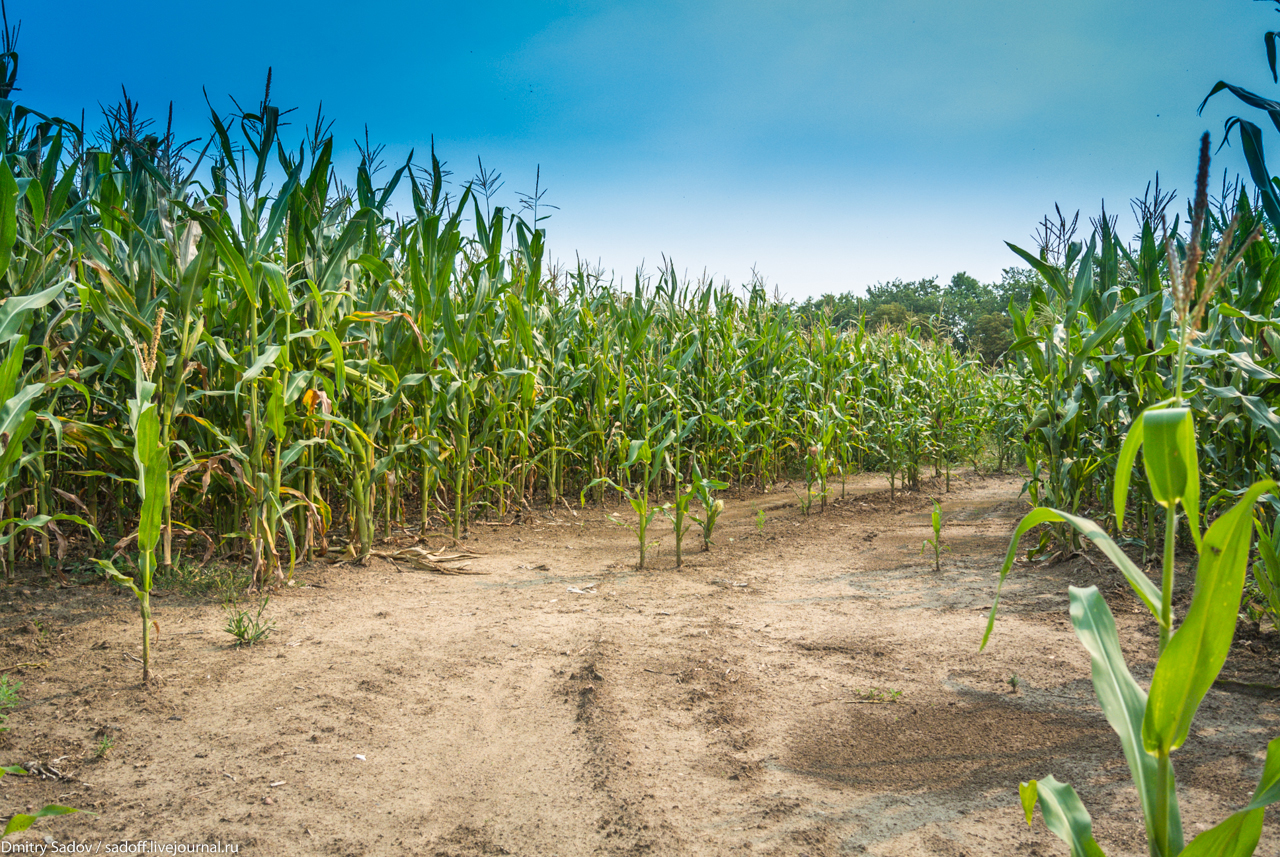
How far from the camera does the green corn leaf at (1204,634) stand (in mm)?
972

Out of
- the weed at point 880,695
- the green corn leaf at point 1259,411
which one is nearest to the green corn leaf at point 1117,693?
the weed at point 880,695

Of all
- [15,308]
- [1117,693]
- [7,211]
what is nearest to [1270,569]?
[1117,693]

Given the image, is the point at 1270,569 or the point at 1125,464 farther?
the point at 1270,569

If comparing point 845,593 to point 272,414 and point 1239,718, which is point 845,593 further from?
point 272,414

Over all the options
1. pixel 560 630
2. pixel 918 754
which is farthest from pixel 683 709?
pixel 560 630

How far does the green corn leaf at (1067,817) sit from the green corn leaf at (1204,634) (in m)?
0.24

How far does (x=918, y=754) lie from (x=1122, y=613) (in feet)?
5.70

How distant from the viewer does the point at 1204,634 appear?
39.2 inches

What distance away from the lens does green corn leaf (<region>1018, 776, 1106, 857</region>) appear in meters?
1.16

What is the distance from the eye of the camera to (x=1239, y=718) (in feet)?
6.88

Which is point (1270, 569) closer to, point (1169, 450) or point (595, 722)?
point (1169, 450)

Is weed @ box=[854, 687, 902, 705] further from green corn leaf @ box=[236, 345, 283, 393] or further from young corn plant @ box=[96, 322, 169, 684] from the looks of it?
green corn leaf @ box=[236, 345, 283, 393]

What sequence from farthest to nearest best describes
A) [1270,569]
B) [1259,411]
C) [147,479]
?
[1259,411] → [1270,569] → [147,479]

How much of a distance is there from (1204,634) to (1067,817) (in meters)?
0.44
